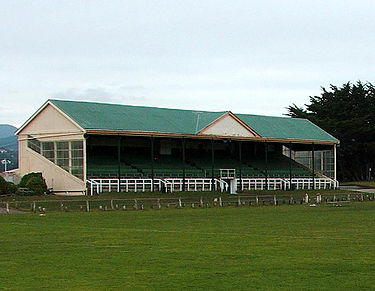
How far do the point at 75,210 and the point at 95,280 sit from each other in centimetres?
3366

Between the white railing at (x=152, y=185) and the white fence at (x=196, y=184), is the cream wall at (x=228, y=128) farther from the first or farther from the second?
the white railing at (x=152, y=185)

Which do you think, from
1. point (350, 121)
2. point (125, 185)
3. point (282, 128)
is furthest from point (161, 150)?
point (350, 121)

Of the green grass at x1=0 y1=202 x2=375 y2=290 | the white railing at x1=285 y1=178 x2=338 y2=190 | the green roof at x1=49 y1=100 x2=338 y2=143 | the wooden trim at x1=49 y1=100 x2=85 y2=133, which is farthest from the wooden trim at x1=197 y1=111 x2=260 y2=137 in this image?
the green grass at x1=0 y1=202 x2=375 y2=290

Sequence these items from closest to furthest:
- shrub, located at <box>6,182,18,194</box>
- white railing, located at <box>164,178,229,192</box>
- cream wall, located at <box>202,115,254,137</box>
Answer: shrub, located at <box>6,182,18,194</box> → white railing, located at <box>164,178,229,192</box> → cream wall, located at <box>202,115,254,137</box>

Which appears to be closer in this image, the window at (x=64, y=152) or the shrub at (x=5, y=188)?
the shrub at (x=5, y=188)

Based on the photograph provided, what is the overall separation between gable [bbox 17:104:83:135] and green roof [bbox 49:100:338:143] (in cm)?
63

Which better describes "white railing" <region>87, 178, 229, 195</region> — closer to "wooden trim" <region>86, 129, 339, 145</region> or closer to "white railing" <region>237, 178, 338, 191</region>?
"white railing" <region>237, 178, 338, 191</region>

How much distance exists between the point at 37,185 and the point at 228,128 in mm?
22106

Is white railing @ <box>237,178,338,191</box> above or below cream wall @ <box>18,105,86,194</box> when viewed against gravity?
below

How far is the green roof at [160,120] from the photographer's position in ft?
220

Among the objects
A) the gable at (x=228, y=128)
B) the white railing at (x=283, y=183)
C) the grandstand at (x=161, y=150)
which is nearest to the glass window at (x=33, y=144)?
the grandstand at (x=161, y=150)

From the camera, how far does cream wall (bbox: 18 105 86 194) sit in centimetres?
6512

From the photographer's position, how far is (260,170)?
82.1 m

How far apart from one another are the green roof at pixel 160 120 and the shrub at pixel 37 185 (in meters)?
5.48
